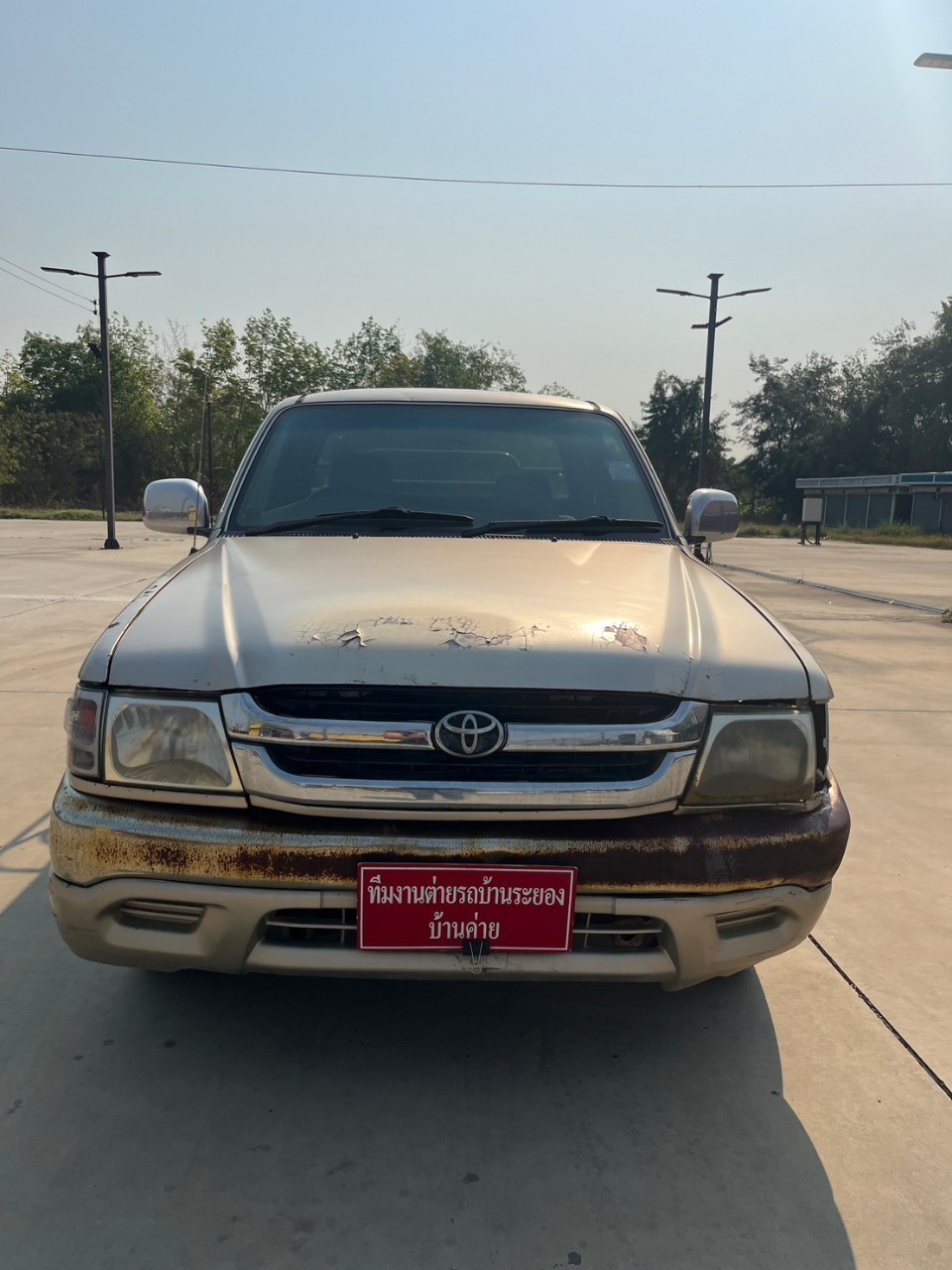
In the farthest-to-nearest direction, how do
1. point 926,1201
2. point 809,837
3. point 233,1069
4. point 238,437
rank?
1. point 238,437
2. point 233,1069
3. point 809,837
4. point 926,1201

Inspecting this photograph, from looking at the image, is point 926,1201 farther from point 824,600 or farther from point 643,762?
point 824,600

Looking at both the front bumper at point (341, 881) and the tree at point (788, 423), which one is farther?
the tree at point (788, 423)

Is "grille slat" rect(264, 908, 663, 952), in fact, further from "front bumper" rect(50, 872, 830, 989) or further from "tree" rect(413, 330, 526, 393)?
"tree" rect(413, 330, 526, 393)

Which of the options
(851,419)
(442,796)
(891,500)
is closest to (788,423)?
(851,419)

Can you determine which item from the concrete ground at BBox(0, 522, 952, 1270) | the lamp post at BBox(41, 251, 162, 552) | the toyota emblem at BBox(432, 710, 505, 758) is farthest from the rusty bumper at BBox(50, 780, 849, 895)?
the lamp post at BBox(41, 251, 162, 552)

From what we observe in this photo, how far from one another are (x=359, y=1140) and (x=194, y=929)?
566 mm

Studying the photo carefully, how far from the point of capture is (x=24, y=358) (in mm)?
60156

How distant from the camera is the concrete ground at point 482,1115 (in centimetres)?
174

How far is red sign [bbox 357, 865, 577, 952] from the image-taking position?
1873mm

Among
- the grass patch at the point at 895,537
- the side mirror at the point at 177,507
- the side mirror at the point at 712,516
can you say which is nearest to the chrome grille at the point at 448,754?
the side mirror at the point at 177,507

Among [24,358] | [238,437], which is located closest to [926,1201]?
[238,437]

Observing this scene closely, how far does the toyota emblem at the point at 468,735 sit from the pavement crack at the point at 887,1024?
1381 millimetres

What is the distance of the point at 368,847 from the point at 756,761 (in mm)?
843

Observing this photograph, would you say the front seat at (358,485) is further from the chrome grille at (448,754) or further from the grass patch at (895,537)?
the grass patch at (895,537)
